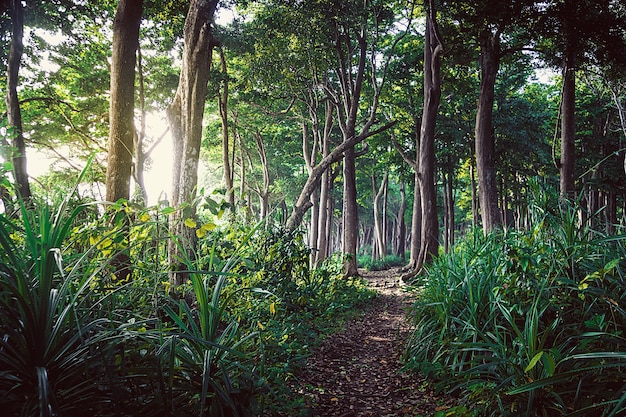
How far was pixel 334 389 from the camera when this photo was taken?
134 inches

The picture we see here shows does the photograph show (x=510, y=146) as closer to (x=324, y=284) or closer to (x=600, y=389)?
(x=324, y=284)

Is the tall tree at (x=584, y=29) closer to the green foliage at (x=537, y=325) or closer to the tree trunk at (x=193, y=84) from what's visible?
the green foliage at (x=537, y=325)

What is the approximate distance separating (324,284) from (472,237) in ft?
10.7

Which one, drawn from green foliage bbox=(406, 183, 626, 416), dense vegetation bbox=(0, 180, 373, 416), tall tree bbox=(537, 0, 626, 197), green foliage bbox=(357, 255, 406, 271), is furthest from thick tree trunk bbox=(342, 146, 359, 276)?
dense vegetation bbox=(0, 180, 373, 416)

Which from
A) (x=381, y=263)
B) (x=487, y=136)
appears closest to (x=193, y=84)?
(x=487, y=136)

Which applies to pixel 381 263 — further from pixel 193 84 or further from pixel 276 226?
pixel 193 84

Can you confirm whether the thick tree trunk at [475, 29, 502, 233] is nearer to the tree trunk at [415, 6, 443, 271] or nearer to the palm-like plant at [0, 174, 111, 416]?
the tree trunk at [415, 6, 443, 271]

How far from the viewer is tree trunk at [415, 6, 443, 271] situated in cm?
981

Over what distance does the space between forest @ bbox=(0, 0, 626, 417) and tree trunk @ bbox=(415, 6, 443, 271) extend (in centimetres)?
6

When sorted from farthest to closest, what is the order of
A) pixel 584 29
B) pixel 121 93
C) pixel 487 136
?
pixel 487 136 < pixel 584 29 < pixel 121 93

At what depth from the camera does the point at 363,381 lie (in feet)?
12.1

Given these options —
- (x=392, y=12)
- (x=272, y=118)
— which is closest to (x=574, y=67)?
(x=392, y=12)

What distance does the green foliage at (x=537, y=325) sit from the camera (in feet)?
7.04

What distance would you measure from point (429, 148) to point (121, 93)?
8.23 meters
